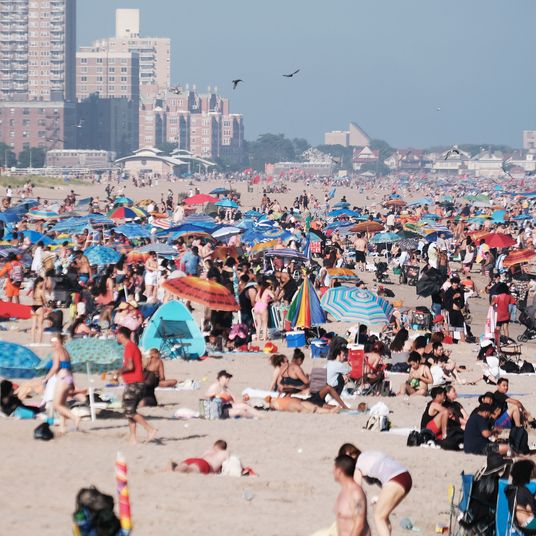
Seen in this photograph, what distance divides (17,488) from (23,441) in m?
1.32

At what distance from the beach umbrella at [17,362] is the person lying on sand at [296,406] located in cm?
210

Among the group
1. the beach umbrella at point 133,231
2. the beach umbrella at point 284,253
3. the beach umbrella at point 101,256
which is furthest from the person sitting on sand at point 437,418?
the beach umbrella at point 133,231

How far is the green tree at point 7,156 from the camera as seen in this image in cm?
12950

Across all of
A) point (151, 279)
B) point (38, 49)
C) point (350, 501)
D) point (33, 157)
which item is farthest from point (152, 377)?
point (38, 49)

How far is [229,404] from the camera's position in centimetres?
1138

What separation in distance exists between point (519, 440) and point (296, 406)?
2.25m

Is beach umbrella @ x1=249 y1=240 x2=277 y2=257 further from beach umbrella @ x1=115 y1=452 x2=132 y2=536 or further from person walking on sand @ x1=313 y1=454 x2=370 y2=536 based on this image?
beach umbrella @ x1=115 y1=452 x2=132 y2=536

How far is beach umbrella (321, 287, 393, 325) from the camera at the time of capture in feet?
47.2

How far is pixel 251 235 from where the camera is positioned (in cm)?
2681

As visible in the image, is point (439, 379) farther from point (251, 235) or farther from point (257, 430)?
point (251, 235)

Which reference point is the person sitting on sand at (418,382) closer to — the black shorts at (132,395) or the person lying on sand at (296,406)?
the person lying on sand at (296,406)

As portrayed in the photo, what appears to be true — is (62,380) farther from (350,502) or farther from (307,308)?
(307,308)

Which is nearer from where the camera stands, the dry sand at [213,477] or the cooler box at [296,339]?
the dry sand at [213,477]

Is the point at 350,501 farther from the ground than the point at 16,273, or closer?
closer
